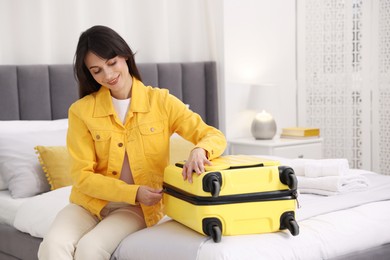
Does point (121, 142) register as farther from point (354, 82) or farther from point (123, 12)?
point (354, 82)

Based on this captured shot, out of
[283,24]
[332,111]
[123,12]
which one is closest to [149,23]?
[123,12]

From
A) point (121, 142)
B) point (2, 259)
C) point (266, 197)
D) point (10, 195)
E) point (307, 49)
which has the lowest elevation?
point (2, 259)

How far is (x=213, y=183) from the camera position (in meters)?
2.00

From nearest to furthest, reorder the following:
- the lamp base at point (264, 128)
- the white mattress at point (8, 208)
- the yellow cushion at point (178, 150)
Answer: the white mattress at point (8, 208) → the yellow cushion at point (178, 150) → the lamp base at point (264, 128)

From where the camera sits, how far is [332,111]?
495 centimetres

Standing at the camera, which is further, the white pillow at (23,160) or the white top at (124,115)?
the white pillow at (23,160)

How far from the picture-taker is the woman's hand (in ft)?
6.88

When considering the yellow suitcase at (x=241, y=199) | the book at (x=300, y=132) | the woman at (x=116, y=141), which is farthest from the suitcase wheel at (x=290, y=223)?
the book at (x=300, y=132)

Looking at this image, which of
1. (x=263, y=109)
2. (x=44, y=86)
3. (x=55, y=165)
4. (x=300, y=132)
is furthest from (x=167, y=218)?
(x=263, y=109)

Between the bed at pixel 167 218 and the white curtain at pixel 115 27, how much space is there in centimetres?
14

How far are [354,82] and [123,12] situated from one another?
1.85 metres

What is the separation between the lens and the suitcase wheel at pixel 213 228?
2012mm

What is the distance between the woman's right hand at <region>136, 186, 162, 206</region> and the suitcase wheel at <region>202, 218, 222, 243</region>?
29 centimetres

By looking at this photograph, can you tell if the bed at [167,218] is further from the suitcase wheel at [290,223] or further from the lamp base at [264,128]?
the lamp base at [264,128]
